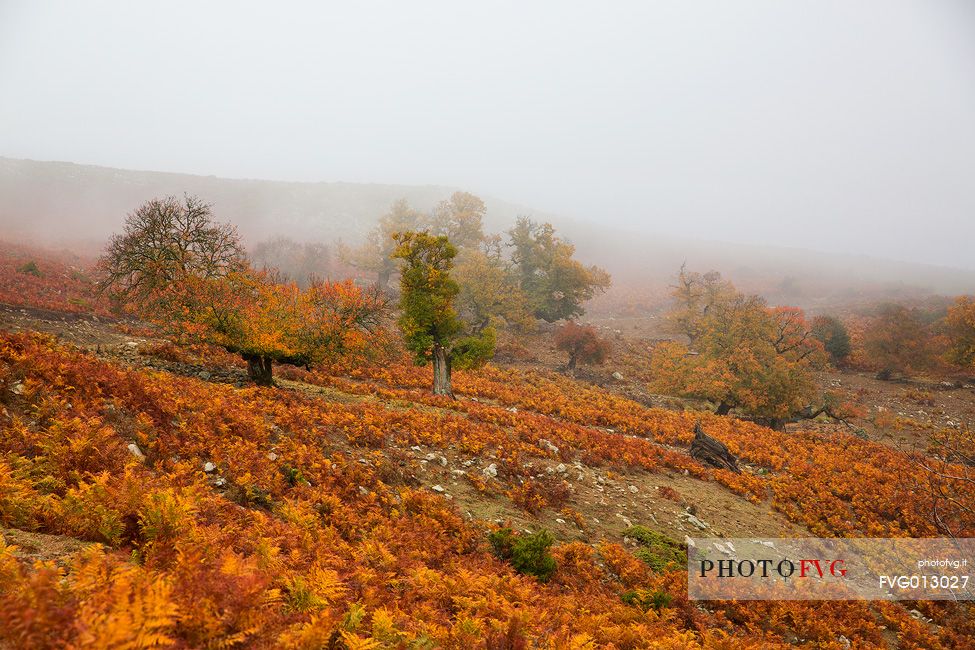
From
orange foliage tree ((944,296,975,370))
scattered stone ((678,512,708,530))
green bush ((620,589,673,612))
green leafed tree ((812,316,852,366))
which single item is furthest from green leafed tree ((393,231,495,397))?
orange foliage tree ((944,296,975,370))

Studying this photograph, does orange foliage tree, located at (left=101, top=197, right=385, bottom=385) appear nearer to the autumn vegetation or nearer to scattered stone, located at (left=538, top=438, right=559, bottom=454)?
the autumn vegetation

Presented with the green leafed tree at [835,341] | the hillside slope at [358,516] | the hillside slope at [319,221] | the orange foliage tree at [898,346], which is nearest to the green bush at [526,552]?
the hillside slope at [358,516]

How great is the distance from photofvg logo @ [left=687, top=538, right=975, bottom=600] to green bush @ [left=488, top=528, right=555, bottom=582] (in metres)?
3.14

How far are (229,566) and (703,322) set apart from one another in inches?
1370

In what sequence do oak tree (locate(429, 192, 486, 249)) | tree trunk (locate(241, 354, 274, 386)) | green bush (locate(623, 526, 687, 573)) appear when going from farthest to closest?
1. oak tree (locate(429, 192, 486, 249))
2. tree trunk (locate(241, 354, 274, 386))
3. green bush (locate(623, 526, 687, 573))

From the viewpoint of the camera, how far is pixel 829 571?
35.9ft

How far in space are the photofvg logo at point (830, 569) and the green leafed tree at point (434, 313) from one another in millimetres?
12540

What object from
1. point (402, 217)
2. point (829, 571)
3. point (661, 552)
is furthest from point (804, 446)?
point (402, 217)

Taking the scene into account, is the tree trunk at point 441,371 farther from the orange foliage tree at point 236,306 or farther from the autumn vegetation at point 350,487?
the orange foliage tree at point 236,306

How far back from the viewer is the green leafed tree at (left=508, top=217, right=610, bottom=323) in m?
48.5

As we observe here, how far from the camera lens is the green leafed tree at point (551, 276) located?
159ft

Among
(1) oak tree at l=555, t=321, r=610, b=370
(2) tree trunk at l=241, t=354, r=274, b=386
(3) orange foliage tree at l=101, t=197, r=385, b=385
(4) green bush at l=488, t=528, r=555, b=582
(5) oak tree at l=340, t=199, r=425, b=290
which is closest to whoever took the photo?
(4) green bush at l=488, t=528, r=555, b=582

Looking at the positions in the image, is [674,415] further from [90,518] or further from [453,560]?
[90,518]

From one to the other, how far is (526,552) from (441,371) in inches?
526
